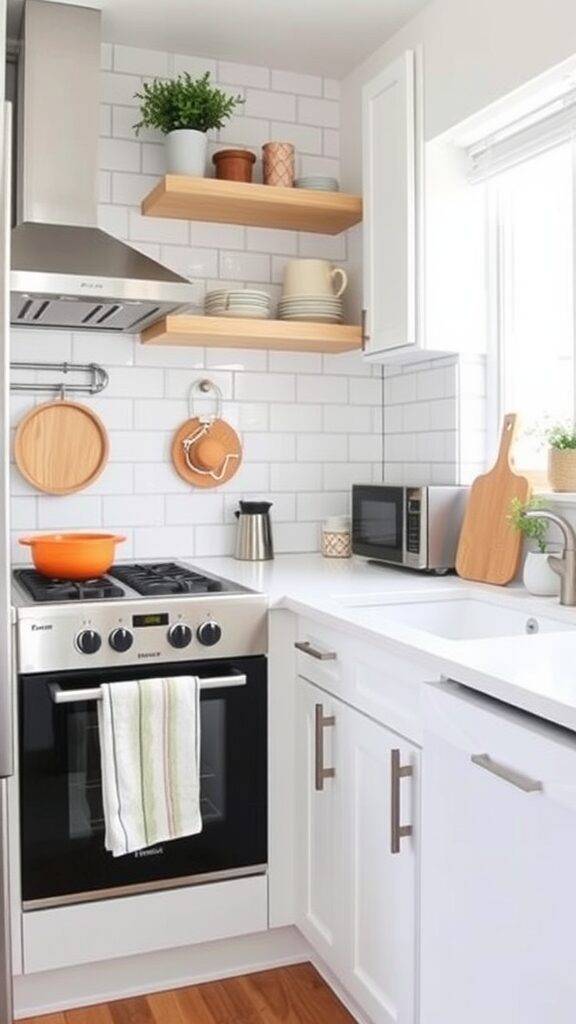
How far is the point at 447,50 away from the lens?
2.58m

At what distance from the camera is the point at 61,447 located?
9.53 ft

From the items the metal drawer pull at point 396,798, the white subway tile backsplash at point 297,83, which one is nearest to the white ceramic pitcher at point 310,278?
the white subway tile backsplash at point 297,83

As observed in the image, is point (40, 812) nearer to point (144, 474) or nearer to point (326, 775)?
point (326, 775)

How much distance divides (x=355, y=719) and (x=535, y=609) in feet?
1.66

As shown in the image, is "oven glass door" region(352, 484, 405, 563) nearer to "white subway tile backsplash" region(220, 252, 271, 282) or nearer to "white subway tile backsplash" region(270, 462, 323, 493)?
"white subway tile backsplash" region(270, 462, 323, 493)

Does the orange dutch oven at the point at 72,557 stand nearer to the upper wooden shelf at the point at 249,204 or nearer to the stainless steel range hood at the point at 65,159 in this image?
the stainless steel range hood at the point at 65,159

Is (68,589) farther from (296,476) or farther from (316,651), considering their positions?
(296,476)

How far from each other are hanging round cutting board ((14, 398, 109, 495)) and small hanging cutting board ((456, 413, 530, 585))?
1.11 metres

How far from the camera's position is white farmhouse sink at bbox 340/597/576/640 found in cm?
233

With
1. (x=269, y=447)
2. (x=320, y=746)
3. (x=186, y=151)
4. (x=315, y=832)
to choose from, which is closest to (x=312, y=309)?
(x=269, y=447)

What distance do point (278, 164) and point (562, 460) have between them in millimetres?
1337

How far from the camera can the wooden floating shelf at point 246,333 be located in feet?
9.04

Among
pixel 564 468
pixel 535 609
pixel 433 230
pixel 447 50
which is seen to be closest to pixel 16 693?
pixel 535 609

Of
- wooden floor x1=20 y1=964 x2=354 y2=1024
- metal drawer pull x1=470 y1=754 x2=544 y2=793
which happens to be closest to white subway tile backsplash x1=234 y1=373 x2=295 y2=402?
wooden floor x1=20 y1=964 x2=354 y2=1024
